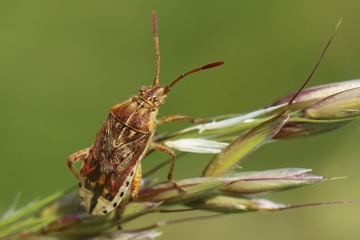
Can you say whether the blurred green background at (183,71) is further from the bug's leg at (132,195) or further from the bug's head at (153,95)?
the bug's leg at (132,195)

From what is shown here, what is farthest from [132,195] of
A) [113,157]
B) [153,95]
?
[153,95]

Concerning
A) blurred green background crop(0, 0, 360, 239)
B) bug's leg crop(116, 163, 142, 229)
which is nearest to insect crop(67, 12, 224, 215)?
bug's leg crop(116, 163, 142, 229)

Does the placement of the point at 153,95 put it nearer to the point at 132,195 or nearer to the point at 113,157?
the point at 113,157

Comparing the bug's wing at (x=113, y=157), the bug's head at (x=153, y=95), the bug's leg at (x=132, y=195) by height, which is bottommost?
the bug's leg at (x=132, y=195)

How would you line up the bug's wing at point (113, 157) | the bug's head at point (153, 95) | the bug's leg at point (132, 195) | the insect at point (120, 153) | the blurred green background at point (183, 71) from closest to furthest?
the bug's leg at point (132, 195), the insect at point (120, 153), the bug's wing at point (113, 157), the bug's head at point (153, 95), the blurred green background at point (183, 71)

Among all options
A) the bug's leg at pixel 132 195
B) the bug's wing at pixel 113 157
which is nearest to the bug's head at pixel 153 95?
the bug's wing at pixel 113 157

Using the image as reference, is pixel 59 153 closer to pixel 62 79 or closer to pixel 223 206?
pixel 62 79

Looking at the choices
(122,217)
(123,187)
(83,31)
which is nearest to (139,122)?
(123,187)
